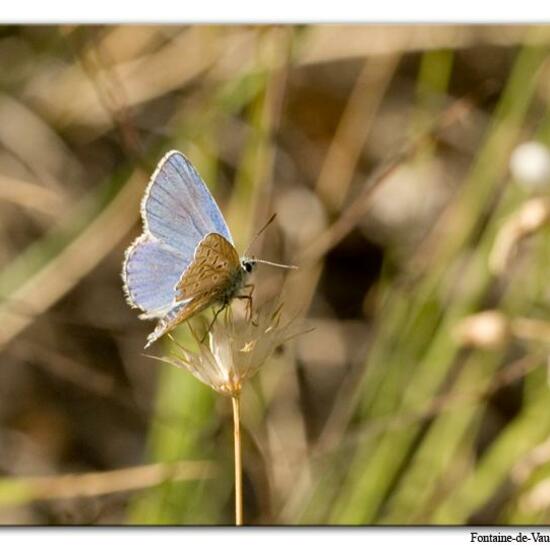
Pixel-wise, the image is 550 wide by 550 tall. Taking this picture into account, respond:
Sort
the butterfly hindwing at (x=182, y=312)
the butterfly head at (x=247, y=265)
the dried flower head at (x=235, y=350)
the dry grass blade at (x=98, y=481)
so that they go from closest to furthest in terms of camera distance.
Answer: the dried flower head at (x=235, y=350)
the butterfly hindwing at (x=182, y=312)
the butterfly head at (x=247, y=265)
the dry grass blade at (x=98, y=481)

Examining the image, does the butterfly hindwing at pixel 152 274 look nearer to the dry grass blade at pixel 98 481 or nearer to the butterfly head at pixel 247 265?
the butterfly head at pixel 247 265

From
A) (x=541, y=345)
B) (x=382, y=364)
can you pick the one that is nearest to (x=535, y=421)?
(x=541, y=345)

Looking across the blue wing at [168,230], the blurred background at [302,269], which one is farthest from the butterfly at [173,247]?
the blurred background at [302,269]

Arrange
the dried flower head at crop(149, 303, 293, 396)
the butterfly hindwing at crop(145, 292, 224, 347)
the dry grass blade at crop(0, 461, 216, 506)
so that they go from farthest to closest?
the dry grass blade at crop(0, 461, 216, 506) < the butterfly hindwing at crop(145, 292, 224, 347) < the dried flower head at crop(149, 303, 293, 396)

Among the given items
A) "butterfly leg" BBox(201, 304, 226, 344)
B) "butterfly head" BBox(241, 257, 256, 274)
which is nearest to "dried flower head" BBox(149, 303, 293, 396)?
"butterfly leg" BBox(201, 304, 226, 344)

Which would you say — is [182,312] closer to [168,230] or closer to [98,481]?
[168,230]

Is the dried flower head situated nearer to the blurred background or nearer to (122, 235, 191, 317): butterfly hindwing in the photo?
(122, 235, 191, 317): butterfly hindwing

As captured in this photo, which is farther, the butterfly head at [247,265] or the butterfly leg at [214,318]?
the butterfly head at [247,265]
